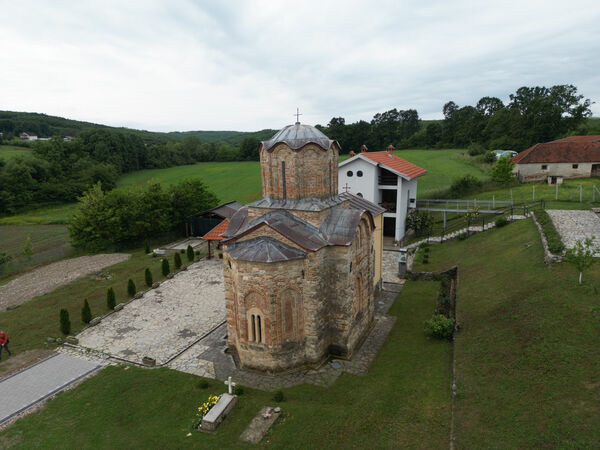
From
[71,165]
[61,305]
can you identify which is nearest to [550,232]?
[61,305]

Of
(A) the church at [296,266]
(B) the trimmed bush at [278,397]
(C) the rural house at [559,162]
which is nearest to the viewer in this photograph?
(B) the trimmed bush at [278,397]

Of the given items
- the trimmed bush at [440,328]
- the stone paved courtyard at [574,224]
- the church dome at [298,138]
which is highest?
the church dome at [298,138]

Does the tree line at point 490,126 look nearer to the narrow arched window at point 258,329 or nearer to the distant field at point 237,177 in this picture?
the distant field at point 237,177

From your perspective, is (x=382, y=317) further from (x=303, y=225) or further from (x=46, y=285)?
(x=46, y=285)

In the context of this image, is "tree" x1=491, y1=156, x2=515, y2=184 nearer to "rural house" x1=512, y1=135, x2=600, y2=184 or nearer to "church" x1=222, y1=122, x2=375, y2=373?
"rural house" x1=512, y1=135, x2=600, y2=184

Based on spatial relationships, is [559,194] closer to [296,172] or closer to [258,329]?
[296,172]

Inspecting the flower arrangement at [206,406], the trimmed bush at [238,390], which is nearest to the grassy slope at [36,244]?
the flower arrangement at [206,406]
